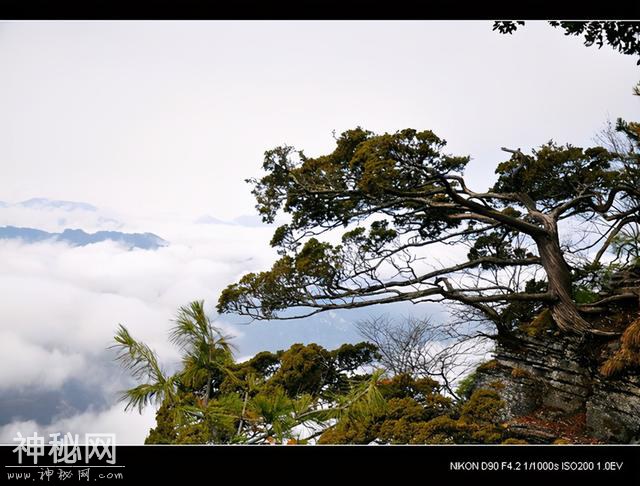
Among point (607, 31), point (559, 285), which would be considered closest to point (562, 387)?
point (559, 285)

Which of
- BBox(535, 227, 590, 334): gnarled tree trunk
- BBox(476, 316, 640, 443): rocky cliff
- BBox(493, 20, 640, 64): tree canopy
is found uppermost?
BBox(493, 20, 640, 64): tree canopy

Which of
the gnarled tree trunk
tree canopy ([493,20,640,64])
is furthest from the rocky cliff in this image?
tree canopy ([493,20,640,64])

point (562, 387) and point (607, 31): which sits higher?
point (607, 31)

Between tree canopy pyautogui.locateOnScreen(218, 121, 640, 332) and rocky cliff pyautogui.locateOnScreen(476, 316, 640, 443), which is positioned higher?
tree canopy pyautogui.locateOnScreen(218, 121, 640, 332)

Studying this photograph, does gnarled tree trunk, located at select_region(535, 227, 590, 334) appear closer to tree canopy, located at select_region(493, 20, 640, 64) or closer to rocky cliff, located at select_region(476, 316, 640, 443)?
rocky cliff, located at select_region(476, 316, 640, 443)

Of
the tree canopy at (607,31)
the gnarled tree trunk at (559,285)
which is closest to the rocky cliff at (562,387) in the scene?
the gnarled tree trunk at (559,285)

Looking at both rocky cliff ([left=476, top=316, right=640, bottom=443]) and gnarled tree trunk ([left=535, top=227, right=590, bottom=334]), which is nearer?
rocky cliff ([left=476, top=316, right=640, bottom=443])

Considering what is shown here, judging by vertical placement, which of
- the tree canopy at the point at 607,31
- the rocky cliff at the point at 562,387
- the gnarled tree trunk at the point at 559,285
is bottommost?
the rocky cliff at the point at 562,387

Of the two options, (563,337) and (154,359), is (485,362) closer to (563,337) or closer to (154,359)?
(563,337)

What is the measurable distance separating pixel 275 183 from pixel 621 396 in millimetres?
4289

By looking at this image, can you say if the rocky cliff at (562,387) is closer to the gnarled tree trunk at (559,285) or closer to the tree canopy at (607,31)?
the gnarled tree trunk at (559,285)

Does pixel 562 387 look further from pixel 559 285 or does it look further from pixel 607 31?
pixel 607 31

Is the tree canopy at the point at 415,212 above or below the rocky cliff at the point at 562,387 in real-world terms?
above
